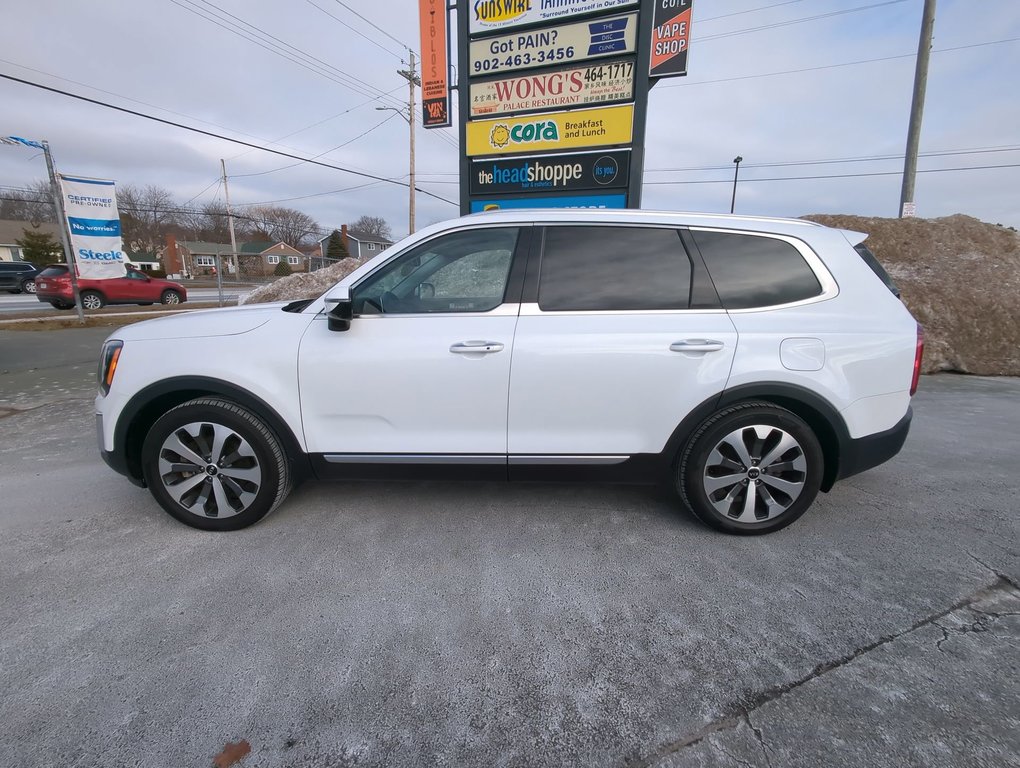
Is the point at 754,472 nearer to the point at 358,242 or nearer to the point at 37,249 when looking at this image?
the point at 37,249

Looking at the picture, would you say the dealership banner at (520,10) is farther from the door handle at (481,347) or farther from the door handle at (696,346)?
the door handle at (481,347)

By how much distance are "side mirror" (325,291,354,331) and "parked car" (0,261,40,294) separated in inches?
1361

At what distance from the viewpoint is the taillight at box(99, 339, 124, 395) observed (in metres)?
2.80

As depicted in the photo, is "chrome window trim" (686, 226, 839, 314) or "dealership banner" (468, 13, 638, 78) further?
"dealership banner" (468, 13, 638, 78)

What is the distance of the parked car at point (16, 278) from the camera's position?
26281mm

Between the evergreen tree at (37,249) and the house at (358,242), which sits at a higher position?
the house at (358,242)

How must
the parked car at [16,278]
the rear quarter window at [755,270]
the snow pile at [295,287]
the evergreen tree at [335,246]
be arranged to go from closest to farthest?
the rear quarter window at [755,270] < the snow pile at [295,287] < the parked car at [16,278] < the evergreen tree at [335,246]

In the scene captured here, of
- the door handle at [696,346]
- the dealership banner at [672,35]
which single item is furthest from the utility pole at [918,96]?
the door handle at [696,346]

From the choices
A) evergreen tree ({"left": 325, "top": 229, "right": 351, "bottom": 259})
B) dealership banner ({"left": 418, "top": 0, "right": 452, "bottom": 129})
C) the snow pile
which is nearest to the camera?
dealership banner ({"left": 418, "top": 0, "right": 452, "bottom": 129})

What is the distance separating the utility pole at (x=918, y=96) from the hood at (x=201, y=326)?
13.1 m

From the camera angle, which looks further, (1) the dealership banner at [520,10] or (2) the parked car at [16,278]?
(2) the parked car at [16,278]

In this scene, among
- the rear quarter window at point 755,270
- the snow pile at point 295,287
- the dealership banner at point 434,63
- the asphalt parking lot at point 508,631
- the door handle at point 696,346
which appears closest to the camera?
the asphalt parking lot at point 508,631

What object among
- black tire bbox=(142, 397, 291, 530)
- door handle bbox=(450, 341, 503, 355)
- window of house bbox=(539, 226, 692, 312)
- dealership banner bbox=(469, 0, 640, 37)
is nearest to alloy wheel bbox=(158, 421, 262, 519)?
black tire bbox=(142, 397, 291, 530)

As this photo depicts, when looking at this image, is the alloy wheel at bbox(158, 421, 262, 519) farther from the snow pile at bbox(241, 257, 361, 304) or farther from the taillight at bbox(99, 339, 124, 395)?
the snow pile at bbox(241, 257, 361, 304)
